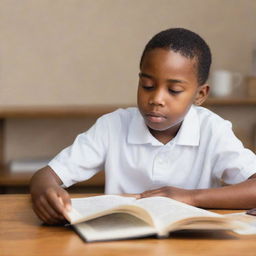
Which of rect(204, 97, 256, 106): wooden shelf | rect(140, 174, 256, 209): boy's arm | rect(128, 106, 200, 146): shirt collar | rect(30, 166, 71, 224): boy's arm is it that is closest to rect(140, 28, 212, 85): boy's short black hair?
rect(128, 106, 200, 146): shirt collar

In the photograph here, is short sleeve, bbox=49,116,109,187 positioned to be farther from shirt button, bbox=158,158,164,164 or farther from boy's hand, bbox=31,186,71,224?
boy's hand, bbox=31,186,71,224

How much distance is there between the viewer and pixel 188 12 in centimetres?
362

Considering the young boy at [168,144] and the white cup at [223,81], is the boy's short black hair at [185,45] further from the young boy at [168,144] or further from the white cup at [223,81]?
the white cup at [223,81]

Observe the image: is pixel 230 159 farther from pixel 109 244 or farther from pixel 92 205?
pixel 109 244

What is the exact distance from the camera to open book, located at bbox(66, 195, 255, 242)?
1222mm

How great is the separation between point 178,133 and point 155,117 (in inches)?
7.1

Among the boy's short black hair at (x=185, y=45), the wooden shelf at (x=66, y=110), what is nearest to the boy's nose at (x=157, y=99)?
the boy's short black hair at (x=185, y=45)

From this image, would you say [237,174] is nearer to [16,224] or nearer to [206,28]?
[16,224]

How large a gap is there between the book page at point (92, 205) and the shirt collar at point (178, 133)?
32 centimetres

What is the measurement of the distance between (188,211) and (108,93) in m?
2.38

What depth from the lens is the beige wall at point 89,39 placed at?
3.55 m

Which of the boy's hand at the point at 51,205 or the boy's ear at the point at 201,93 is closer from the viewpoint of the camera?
the boy's hand at the point at 51,205

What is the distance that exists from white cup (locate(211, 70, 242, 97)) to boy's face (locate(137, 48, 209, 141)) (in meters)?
1.89

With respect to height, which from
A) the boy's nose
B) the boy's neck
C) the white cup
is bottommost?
the white cup
